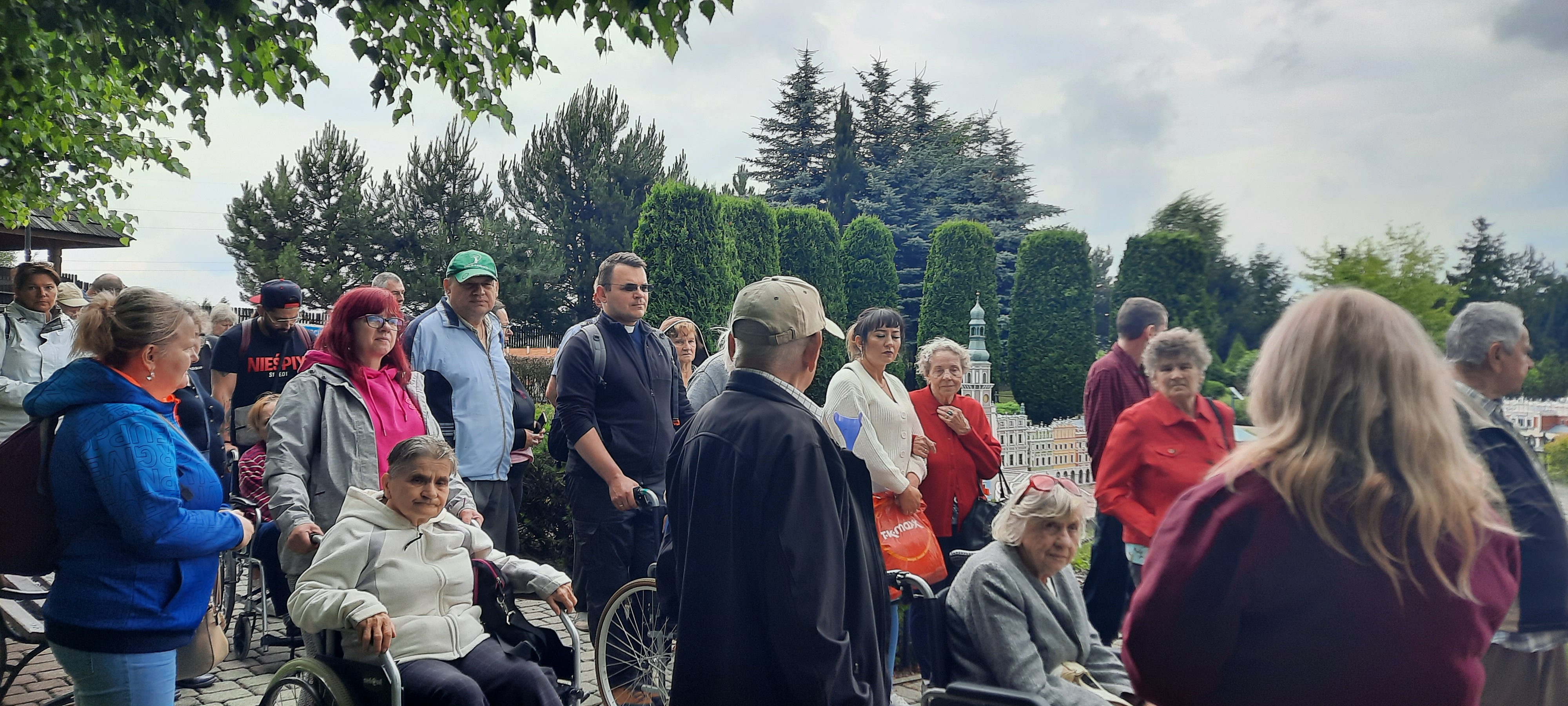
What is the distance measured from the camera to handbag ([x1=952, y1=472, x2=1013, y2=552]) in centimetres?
491

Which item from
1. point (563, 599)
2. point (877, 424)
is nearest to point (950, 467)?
point (877, 424)

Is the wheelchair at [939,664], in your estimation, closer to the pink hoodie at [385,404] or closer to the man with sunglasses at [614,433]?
the man with sunglasses at [614,433]

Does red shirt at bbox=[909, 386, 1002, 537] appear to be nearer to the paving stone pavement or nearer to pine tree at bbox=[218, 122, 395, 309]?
the paving stone pavement

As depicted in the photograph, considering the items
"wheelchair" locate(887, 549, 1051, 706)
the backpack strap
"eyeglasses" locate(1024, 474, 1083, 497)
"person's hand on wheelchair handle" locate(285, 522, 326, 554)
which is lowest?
"wheelchair" locate(887, 549, 1051, 706)

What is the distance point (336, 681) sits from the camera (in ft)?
9.29

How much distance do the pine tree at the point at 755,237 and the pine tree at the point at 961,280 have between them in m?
4.73

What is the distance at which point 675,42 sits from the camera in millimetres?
4387

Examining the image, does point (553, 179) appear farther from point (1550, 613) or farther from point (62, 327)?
point (1550, 613)

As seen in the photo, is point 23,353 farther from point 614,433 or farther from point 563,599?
point 563,599

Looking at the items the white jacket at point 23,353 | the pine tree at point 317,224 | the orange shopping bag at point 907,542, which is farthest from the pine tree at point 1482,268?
the pine tree at point 317,224

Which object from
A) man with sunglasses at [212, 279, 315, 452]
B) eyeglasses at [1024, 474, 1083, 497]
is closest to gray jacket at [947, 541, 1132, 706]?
eyeglasses at [1024, 474, 1083, 497]

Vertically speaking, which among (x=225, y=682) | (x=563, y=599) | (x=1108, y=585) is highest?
(x=563, y=599)

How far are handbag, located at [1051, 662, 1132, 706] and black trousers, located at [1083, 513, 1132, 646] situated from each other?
5.44 ft

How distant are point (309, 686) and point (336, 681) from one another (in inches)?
8.5
